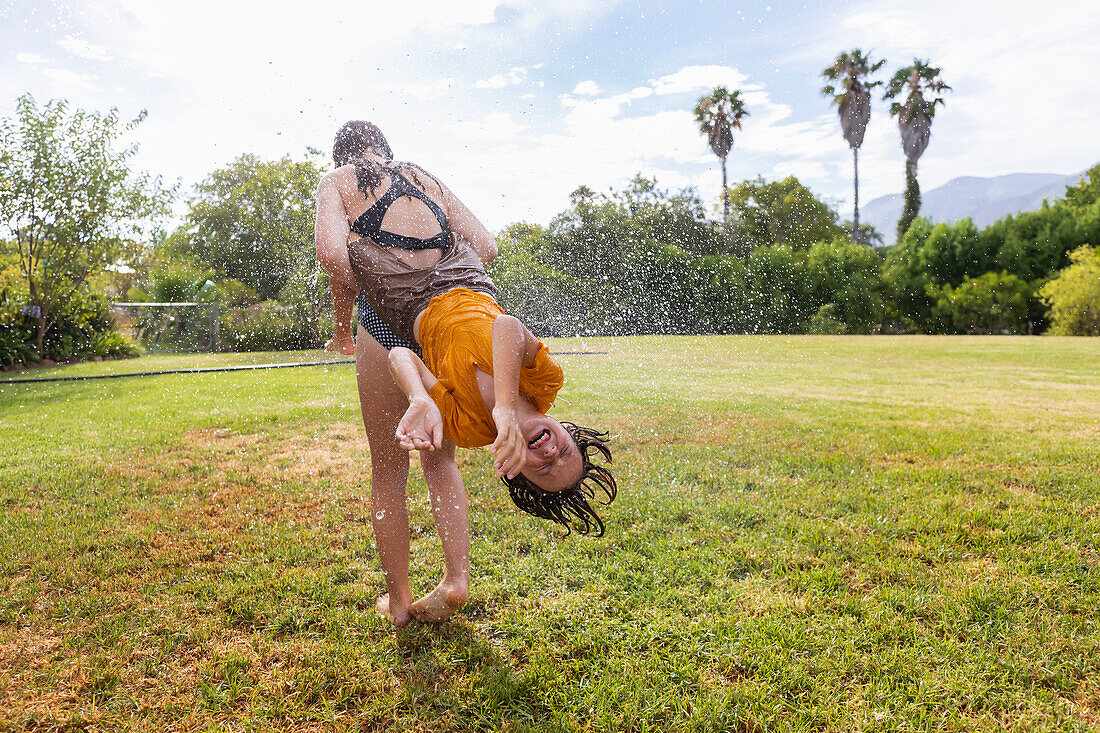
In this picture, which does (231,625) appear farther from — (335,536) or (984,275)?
(984,275)

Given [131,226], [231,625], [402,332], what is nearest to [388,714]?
[231,625]

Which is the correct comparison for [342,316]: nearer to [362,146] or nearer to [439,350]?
[439,350]

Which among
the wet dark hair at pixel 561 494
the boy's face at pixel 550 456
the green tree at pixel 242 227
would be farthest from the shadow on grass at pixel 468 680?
the green tree at pixel 242 227

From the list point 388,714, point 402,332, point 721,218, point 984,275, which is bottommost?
point 388,714

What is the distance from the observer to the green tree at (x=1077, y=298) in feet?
76.9

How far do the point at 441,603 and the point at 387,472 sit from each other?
618 mm

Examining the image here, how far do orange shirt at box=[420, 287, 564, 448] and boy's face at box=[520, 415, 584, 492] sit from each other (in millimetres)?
121

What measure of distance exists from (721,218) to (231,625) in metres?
31.8

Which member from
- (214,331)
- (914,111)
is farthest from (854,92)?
(214,331)

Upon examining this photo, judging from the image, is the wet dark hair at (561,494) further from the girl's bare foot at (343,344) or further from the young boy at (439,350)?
the girl's bare foot at (343,344)

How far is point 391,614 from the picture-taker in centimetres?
275

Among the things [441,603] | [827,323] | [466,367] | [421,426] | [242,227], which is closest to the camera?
[421,426]

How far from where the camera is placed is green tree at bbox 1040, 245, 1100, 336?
23.5 metres

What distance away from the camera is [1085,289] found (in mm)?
23688
